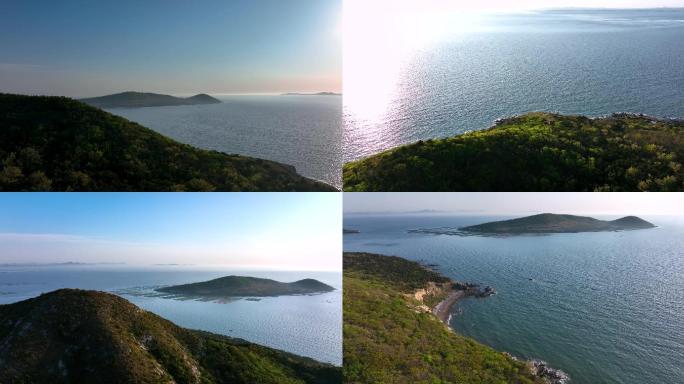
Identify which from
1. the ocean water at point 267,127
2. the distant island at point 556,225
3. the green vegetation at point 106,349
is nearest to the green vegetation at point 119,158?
the ocean water at point 267,127

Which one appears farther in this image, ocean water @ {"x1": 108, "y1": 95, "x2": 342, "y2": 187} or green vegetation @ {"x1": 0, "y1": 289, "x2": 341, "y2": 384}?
ocean water @ {"x1": 108, "y1": 95, "x2": 342, "y2": 187}

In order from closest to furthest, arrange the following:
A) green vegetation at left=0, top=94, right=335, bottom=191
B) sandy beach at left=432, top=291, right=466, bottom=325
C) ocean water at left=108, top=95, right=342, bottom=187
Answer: green vegetation at left=0, top=94, right=335, bottom=191, ocean water at left=108, top=95, right=342, bottom=187, sandy beach at left=432, top=291, right=466, bottom=325

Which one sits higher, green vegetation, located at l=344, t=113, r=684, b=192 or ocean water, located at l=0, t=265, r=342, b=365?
green vegetation, located at l=344, t=113, r=684, b=192

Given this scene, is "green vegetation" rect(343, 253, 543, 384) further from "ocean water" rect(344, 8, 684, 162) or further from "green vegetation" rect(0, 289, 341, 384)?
"ocean water" rect(344, 8, 684, 162)

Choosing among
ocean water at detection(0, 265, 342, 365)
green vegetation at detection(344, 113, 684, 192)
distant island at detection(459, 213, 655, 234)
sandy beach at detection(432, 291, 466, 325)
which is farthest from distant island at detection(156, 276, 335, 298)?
distant island at detection(459, 213, 655, 234)

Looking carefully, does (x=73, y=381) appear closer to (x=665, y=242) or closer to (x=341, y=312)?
(x=341, y=312)

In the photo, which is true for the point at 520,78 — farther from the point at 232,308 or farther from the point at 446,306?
the point at 232,308

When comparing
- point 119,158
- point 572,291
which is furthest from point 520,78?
point 119,158

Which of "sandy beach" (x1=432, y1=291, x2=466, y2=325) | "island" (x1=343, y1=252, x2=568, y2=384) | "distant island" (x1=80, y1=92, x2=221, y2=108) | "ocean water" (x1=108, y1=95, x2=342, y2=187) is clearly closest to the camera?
"ocean water" (x1=108, y1=95, x2=342, y2=187)
